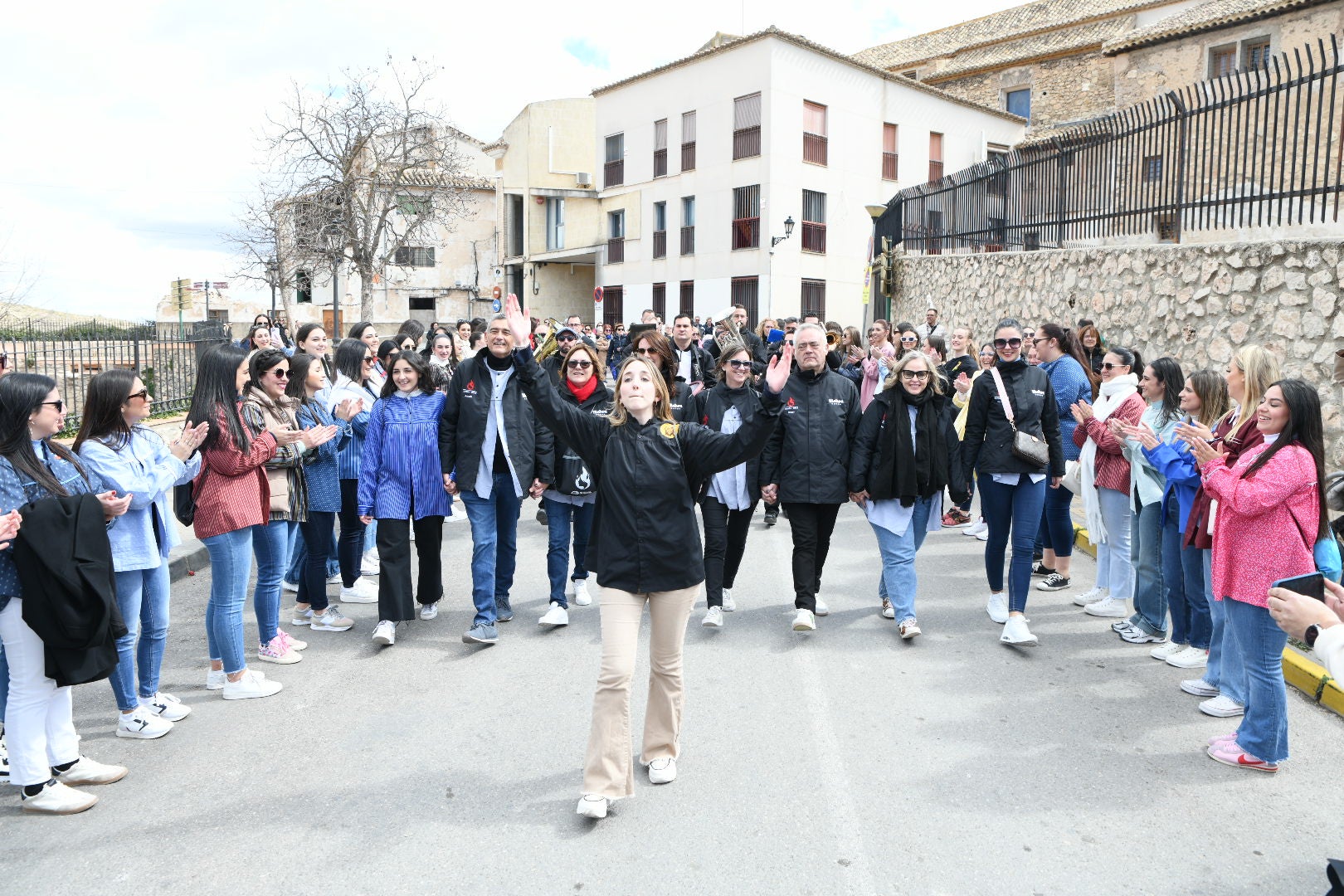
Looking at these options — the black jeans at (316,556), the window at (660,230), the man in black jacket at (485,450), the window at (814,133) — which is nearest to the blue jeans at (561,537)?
the man in black jacket at (485,450)

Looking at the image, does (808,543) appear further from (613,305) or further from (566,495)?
(613,305)

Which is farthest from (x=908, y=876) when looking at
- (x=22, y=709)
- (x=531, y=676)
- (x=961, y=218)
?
(x=961, y=218)

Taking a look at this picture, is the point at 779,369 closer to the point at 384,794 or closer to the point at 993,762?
the point at 993,762

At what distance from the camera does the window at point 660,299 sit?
3438 centimetres

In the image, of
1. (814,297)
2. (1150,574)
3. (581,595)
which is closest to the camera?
(1150,574)

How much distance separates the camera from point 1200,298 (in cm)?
945

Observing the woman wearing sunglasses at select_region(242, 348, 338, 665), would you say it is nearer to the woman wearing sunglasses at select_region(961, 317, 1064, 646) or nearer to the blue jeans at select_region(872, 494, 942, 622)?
the blue jeans at select_region(872, 494, 942, 622)

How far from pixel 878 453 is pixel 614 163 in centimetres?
3226

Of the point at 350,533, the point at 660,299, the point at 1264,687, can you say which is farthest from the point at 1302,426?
the point at 660,299

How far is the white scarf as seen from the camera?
662 cm

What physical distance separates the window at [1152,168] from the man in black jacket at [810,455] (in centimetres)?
636

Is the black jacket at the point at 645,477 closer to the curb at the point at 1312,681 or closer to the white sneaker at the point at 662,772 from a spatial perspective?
the white sneaker at the point at 662,772

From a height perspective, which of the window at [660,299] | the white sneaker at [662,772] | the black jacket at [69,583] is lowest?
the white sneaker at [662,772]

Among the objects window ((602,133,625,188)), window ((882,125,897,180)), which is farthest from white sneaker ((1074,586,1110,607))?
window ((602,133,625,188))
